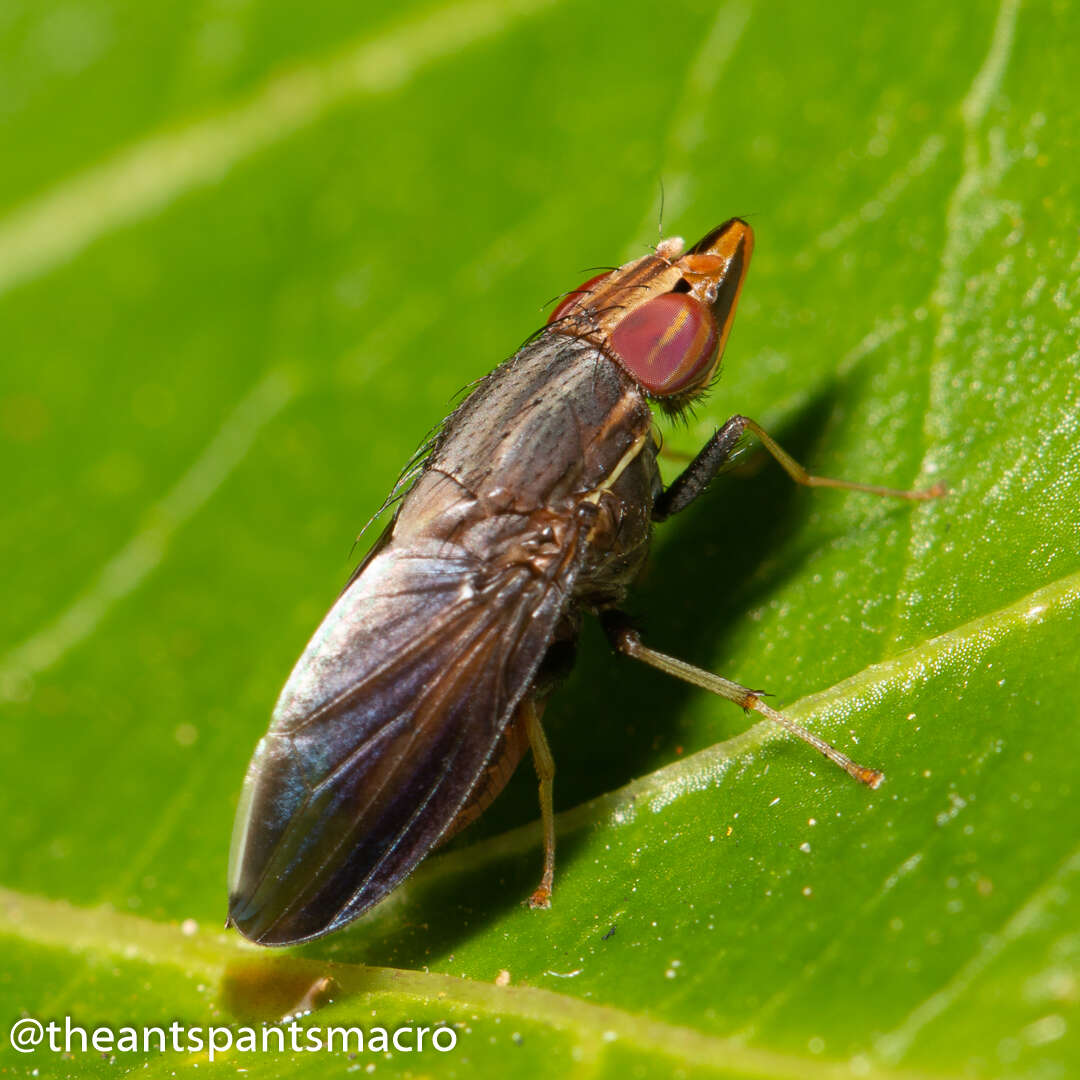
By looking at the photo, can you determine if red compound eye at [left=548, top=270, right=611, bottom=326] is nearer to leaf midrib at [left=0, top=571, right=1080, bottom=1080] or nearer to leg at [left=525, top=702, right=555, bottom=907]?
leg at [left=525, top=702, right=555, bottom=907]

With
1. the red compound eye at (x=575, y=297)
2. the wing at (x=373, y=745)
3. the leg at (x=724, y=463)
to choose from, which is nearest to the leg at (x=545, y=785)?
the wing at (x=373, y=745)

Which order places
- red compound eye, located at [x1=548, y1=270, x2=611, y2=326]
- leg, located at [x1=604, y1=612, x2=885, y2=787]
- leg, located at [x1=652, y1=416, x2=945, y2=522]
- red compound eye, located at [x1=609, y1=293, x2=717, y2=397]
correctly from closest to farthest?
leg, located at [x1=604, y1=612, x2=885, y2=787] < red compound eye, located at [x1=609, y1=293, x2=717, y2=397] < leg, located at [x1=652, y1=416, x2=945, y2=522] < red compound eye, located at [x1=548, y1=270, x2=611, y2=326]

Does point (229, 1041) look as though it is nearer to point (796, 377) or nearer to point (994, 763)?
point (994, 763)

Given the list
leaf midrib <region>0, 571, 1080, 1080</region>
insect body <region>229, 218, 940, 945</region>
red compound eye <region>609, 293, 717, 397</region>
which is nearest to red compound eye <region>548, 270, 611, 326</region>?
insect body <region>229, 218, 940, 945</region>

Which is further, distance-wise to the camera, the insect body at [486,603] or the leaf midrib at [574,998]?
the insect body at [486,603]

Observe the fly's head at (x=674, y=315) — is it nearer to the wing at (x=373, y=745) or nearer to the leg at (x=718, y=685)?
the leg at (x=718, y=685)

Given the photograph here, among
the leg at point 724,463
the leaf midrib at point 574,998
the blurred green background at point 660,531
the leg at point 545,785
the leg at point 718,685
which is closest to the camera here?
the leaf midrib at point 574,998

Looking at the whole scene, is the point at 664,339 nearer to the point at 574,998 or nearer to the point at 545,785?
the point at 545,785
